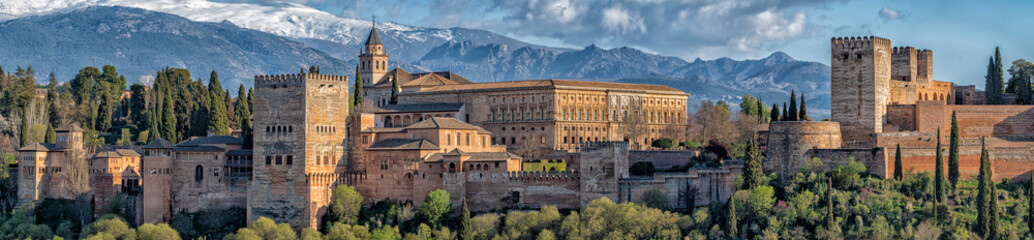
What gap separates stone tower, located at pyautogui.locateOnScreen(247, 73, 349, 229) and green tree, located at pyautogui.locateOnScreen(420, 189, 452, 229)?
6.33 metres

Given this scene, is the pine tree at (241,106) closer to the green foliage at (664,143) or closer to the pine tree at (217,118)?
the pine tree at (217,118)

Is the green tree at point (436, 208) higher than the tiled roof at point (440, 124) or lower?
lower

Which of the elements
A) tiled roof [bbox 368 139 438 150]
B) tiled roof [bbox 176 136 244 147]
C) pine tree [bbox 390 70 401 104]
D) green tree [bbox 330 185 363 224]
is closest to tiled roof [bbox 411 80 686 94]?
pine tree [bbox 390 70 401 104]

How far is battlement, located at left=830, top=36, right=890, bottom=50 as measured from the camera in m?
60.9

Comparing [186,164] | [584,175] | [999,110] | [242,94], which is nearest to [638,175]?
[584,175]

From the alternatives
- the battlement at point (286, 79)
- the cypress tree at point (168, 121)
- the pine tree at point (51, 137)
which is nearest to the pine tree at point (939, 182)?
the battlement at point (286, 79)

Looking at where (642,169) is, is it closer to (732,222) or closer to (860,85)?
(732,222)

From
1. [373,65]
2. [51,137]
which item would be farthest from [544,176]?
[373,65]

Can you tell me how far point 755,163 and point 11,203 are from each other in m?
47.2

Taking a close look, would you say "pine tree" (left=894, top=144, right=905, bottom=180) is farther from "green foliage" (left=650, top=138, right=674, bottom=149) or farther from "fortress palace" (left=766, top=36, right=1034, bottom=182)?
"green foliage" (left=650, top=138, right=674, bottom=149)

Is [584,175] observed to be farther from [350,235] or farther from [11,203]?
[11,203]

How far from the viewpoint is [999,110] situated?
62469 mm

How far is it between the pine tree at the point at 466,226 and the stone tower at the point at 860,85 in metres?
21.6

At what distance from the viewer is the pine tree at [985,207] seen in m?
51.6
